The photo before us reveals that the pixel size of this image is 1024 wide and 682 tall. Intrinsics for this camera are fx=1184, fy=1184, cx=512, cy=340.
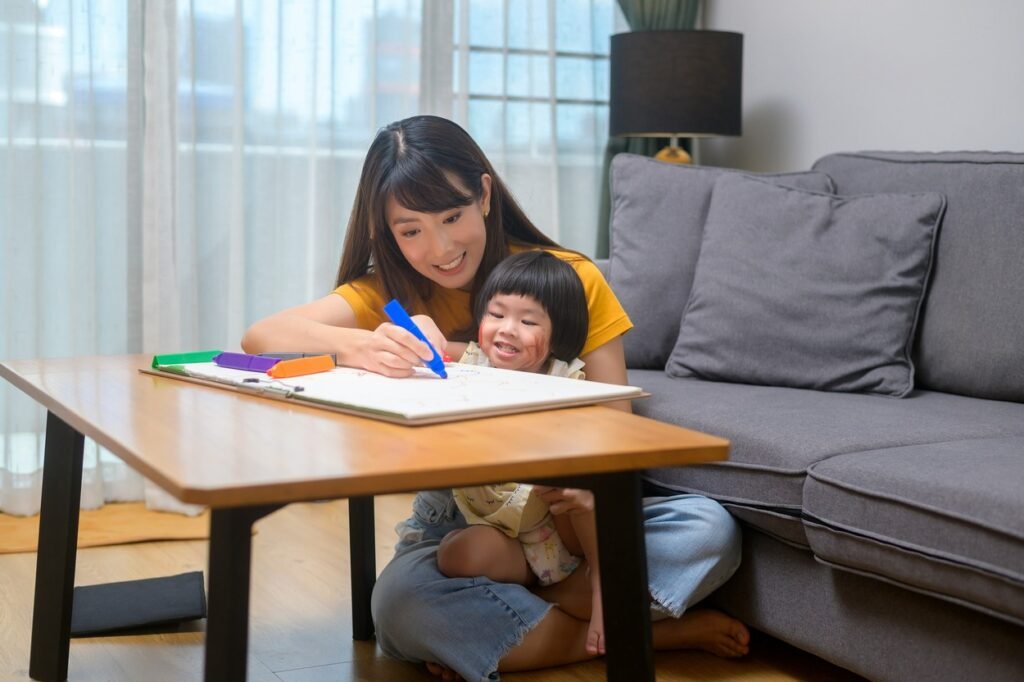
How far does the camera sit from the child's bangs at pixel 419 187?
178 cm

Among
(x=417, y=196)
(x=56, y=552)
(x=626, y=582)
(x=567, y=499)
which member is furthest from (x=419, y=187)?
(x=626, y=582)

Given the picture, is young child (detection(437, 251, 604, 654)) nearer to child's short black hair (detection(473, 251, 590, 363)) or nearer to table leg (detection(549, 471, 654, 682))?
child's short black hair (detection(473, 251, 590, 363))

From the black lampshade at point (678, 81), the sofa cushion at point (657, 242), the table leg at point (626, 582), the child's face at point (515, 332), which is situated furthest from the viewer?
the black lampshade at point (678, 81)

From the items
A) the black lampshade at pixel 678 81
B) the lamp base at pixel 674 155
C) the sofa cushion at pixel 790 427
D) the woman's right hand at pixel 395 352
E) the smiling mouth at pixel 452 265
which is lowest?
the sofa cushion at pixel 790 427

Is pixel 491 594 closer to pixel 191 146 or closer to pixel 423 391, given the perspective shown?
pixel 423 391

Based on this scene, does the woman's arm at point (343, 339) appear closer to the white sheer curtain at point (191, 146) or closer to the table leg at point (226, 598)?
the table leg at point (226, 598)

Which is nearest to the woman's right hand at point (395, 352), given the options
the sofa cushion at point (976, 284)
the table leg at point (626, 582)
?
the table leg at point (626, 582)

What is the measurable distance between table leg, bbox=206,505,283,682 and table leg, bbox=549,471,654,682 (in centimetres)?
33

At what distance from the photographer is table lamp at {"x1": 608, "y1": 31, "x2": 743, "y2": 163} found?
315 cm

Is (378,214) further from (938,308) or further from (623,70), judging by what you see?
(623,70)

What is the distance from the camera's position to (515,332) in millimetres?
1715

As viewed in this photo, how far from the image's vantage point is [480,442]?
1021 millimetres

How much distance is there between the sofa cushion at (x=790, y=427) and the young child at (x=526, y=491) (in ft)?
0.84

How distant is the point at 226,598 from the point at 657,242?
5.75 feet
